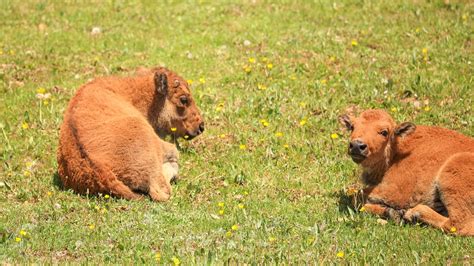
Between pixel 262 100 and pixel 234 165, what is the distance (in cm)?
244

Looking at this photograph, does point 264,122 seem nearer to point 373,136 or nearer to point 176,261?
point 373,136

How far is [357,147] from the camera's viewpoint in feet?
35.3

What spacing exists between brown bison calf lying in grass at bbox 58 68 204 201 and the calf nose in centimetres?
264

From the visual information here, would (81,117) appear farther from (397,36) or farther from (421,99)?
(397,36)

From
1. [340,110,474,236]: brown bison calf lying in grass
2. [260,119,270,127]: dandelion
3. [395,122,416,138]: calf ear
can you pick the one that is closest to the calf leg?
[340,110,474,236]: brown bison calf lying in grass

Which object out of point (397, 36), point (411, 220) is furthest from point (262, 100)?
point (411, 220)

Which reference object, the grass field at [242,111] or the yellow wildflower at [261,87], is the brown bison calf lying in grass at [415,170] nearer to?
the grass field at [242,111]

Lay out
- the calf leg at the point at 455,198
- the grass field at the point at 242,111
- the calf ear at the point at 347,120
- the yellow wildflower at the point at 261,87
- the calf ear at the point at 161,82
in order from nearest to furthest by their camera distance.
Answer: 1. the grass field at the point at 242,111
2. the calf leg at the point at 455,198
3. the calf ear at the point at 347,120
4. the calf ear at the point at 161,82
5. the yellow wildflower at the point at 261,87

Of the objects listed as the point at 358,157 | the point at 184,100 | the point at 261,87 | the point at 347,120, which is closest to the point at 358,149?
the point at 358,157

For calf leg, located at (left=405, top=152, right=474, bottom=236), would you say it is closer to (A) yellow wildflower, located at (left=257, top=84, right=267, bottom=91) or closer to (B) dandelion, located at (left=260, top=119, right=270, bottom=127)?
(B) dandelion, located at (left=260, top=119, right=270, bottom=127)

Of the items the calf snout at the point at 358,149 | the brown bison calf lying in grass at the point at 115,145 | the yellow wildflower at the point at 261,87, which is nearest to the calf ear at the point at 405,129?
the calf snout at the point at 358,149

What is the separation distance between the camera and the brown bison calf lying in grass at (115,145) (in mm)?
11469

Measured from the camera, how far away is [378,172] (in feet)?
37.0

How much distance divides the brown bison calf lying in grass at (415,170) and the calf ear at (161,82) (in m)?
3.04
